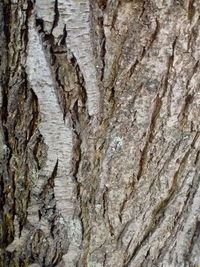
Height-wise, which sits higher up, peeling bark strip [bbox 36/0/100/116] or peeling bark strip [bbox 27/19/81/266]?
peeling bark strip [bbox 36/0/100/116]

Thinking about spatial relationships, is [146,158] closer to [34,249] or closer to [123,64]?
[123,64]

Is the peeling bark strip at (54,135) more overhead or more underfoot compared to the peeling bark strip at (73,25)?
more underfoot

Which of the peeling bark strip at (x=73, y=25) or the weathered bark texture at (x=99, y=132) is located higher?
the peeling bark strip at (x=73, y=25)

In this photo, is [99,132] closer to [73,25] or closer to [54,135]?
[54,135]

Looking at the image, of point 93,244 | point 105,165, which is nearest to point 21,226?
point 93,244

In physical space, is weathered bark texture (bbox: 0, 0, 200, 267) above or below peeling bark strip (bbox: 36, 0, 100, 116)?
below

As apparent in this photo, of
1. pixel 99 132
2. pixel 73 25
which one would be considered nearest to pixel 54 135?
pixel 99 132

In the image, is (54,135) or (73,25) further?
(54,135)
